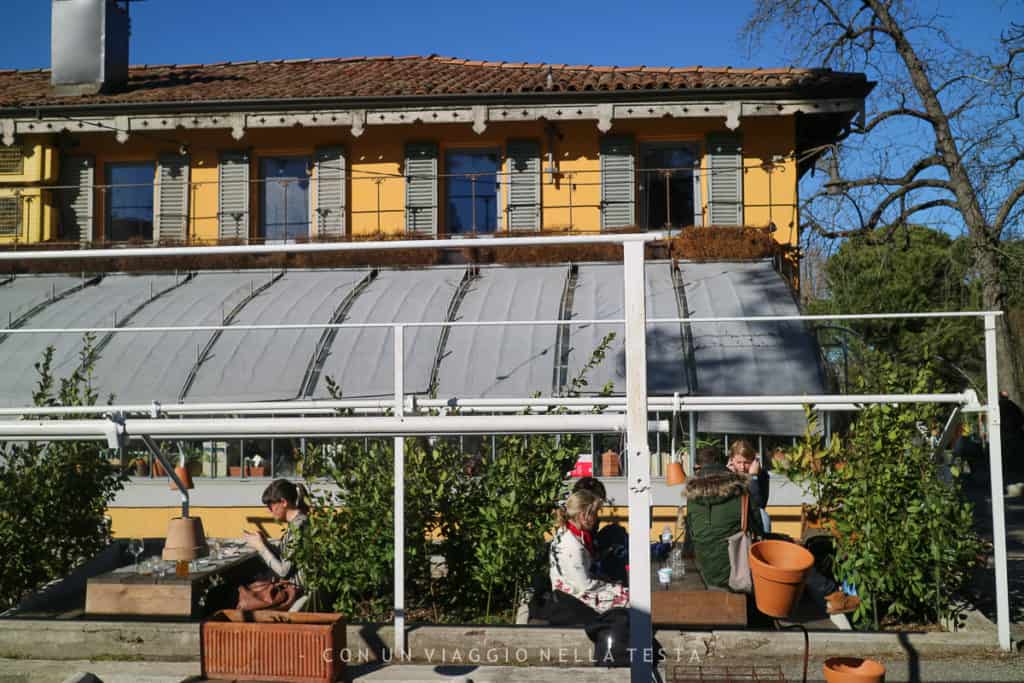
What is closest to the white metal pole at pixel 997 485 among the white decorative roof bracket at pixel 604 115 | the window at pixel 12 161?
the white decorative roof bracket at pixel 604 115

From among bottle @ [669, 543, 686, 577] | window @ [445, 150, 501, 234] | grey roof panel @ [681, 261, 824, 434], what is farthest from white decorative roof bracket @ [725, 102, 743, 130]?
bottle @ [669, 543, 686, 577]

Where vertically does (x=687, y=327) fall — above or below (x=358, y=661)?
above

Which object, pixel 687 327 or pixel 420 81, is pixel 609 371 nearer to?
pixel 687 327

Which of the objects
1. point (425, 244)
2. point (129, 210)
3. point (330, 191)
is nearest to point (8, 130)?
A: point (129, 210)

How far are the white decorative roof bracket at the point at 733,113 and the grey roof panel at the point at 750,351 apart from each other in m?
2.77

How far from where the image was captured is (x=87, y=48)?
17.0 m

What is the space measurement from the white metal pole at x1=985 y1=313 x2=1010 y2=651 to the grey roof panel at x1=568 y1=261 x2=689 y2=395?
15.1ft

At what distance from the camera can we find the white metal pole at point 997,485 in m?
6.41

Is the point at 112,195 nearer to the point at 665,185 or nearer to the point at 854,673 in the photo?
the point at 665,185

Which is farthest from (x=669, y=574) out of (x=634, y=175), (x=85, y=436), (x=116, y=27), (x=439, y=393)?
(x=116, y=27)

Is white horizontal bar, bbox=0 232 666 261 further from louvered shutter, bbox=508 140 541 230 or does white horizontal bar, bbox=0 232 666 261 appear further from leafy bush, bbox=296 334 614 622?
louvered shutter, bbox=508 140 541 230

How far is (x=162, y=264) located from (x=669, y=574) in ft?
36.7

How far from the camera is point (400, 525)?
6574 mm

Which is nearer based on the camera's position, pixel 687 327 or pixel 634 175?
pixel 687 327
